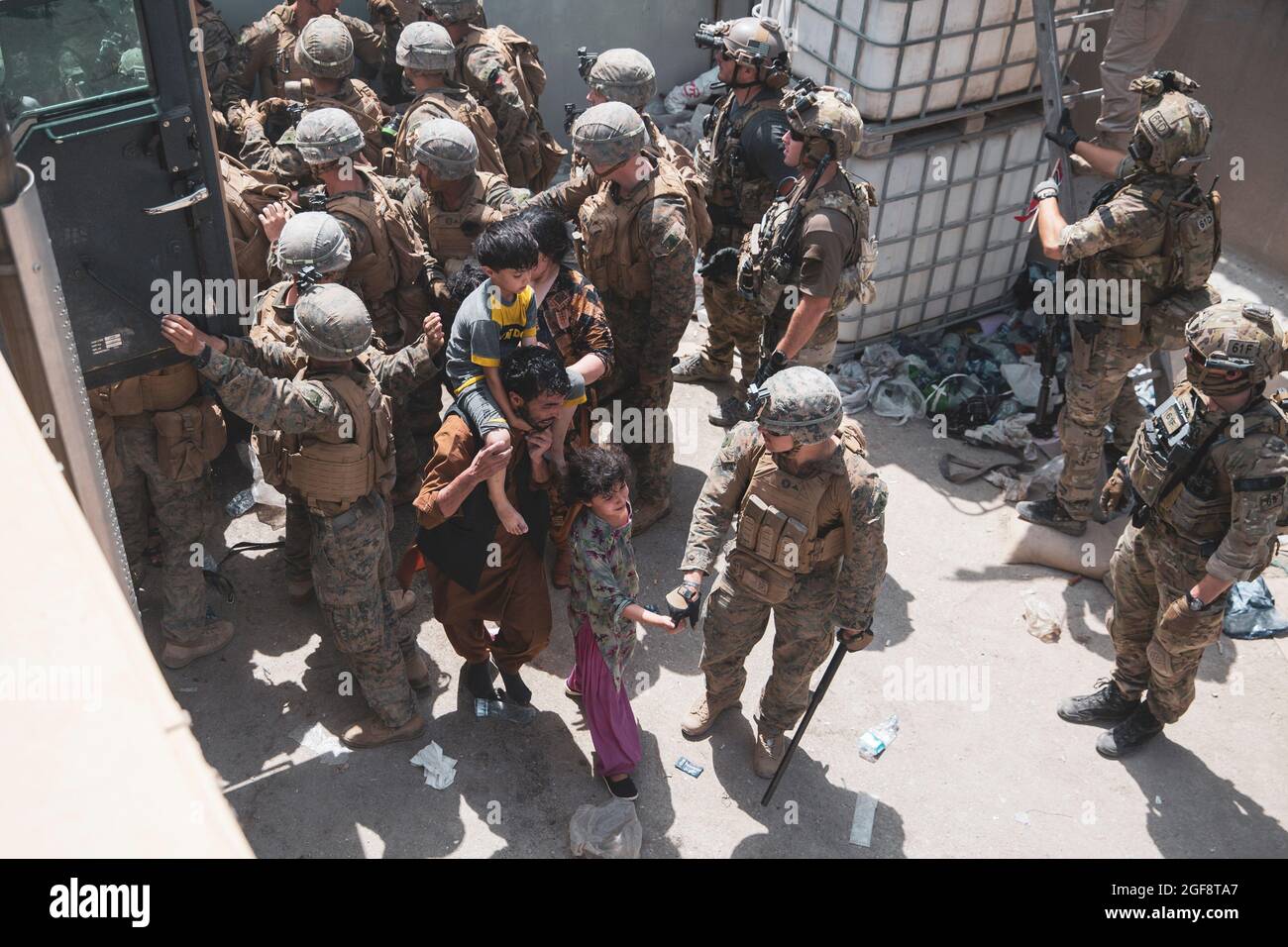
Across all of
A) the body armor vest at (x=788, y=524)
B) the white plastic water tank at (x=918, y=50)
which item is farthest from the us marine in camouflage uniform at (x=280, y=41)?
the body armor vest at (x=788, y=524)

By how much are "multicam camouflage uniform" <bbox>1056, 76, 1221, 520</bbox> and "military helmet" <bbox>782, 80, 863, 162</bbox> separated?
1.20 metres

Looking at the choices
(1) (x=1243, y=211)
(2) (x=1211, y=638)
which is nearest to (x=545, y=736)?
(2) (x=1211, y=638)

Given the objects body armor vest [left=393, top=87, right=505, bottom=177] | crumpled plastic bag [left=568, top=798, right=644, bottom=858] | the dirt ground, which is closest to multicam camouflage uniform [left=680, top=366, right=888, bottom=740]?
the dirt ground

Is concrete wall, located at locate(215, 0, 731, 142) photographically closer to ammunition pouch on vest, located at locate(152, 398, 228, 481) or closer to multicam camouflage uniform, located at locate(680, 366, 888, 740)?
ammunition pouch on vest, located at locate(152, 398, 228, 481)

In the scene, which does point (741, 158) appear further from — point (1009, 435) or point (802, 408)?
point (802, 408)

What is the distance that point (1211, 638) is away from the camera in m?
4.31

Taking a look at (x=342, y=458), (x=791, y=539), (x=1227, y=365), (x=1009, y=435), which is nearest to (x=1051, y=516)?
(x=1009, y=435)

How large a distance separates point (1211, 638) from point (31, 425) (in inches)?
166

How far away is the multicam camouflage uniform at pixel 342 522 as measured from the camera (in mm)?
3770

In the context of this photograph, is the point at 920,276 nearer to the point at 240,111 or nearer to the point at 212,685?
the point at 240,111

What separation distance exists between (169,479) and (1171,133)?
15.7ft

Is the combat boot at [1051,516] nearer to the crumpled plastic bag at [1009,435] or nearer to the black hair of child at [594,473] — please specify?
the crumpled plastic bag at [1009,435]

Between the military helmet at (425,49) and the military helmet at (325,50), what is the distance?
0.33 meters

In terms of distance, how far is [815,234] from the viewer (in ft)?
16.6
